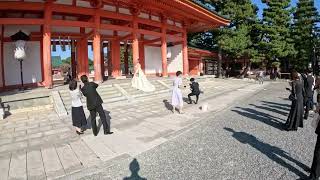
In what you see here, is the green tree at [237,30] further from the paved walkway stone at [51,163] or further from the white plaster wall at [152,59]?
the paved walkway stone at [51,163]

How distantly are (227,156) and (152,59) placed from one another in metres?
17.5

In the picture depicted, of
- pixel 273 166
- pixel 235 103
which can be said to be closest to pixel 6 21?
pixel 235 103

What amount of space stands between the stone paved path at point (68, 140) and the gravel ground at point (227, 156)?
50 centimetres

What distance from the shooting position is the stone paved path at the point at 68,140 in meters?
5.39

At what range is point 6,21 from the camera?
482 inches

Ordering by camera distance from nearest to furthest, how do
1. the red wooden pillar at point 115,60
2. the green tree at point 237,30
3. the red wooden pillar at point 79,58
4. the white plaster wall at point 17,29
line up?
the white plaster wall at point 17,29
the red wooden pillar at point 79,58
the red wooden pillar at point 115,60
the green tree at point 237,30

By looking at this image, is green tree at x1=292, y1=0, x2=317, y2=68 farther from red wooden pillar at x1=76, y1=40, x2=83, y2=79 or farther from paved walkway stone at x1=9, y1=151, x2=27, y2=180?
paved walkway stone at x1=9, y1=151, x2=27, y2=180

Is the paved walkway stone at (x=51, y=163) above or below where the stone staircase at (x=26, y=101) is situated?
below

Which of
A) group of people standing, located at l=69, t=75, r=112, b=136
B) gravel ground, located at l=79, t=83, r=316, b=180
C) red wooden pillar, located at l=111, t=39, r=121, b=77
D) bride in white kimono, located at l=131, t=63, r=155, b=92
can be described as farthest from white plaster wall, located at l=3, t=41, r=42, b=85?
gravel ground, located at l=79, t=83, r=316, b=180

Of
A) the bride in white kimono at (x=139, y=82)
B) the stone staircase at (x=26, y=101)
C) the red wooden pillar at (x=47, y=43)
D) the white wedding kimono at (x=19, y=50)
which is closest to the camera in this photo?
the stone staircase at (x=26, y=101)

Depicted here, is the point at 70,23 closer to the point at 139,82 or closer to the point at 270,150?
the point at 139,82

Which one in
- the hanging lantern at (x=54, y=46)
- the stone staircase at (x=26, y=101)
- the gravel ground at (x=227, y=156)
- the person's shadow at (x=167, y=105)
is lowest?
the gravel ground at (x=227, y=156)

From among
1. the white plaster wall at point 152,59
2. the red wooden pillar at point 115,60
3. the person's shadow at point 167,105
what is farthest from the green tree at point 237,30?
the person's shadow at point 167,105

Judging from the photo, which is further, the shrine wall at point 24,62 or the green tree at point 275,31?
the green tree at point 275,31
